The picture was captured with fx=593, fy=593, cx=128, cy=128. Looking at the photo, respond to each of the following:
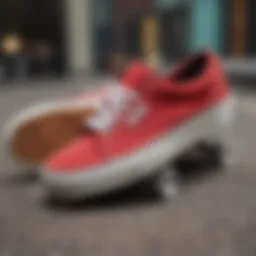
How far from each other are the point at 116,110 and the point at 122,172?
100mm

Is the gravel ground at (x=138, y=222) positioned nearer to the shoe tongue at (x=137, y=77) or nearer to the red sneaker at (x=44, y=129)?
the red sneaker at (x=44, y=129)

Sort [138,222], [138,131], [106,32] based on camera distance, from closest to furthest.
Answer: [138,222] → [138,131] → [106,32]

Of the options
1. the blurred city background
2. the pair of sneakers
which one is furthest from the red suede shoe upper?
the blurred city background

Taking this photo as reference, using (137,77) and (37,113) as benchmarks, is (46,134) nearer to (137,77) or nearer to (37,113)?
(37,113)

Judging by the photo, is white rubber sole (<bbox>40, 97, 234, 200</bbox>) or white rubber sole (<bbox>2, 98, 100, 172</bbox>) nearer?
white rubber sole (<bbox>40, 97, 234, 200</bbox>)

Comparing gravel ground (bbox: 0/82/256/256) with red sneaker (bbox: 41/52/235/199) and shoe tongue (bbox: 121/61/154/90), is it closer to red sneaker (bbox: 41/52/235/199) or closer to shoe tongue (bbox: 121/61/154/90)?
red sneaker (bbox: 41/52/235/199)

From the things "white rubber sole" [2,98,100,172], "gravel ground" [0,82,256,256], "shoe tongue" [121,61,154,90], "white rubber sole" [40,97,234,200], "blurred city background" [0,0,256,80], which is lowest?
"blurred city background" [0,0,256,80]

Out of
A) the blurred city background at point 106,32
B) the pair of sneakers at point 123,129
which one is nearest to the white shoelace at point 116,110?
the pair of sneakers at point 123,129

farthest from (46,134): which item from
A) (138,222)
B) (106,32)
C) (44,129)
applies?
(106,32)

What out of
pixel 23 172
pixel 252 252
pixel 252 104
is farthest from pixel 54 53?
pixel 252 252

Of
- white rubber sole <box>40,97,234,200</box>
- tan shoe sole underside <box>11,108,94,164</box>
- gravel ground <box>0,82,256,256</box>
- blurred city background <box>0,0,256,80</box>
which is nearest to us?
gravel ground <box>0,82,256,256</box>

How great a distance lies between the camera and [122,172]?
728mm

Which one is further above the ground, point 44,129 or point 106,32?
point 44,129

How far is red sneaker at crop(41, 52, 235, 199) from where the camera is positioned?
72cm
